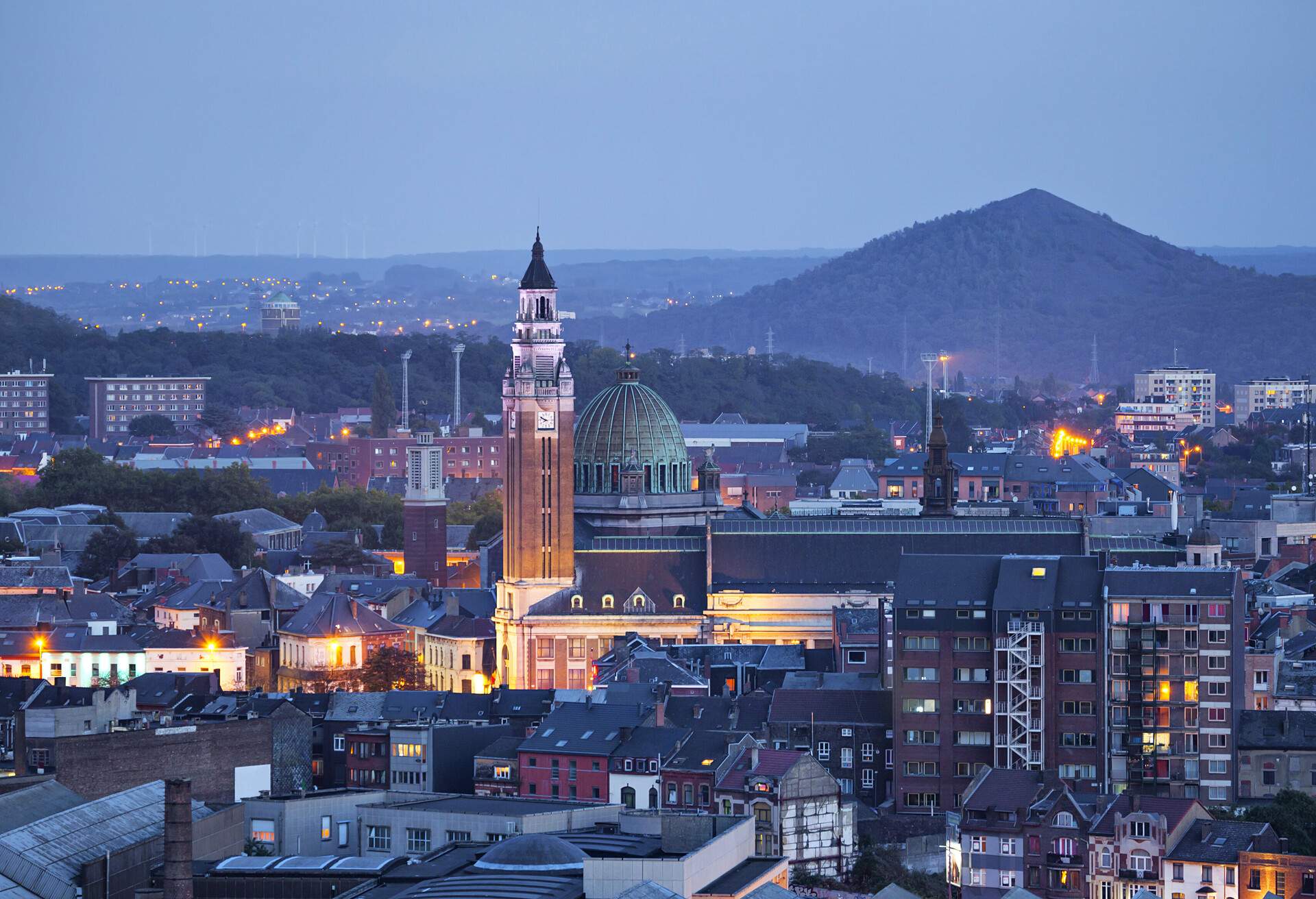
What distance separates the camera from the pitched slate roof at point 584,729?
90.4m

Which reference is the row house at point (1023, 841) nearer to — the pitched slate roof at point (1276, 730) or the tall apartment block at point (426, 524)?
the pitched slate roof at point (1276, 730)

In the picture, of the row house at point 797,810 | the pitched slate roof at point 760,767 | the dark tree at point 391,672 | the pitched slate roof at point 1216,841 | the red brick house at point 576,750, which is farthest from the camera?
the dark tree at point 391,672

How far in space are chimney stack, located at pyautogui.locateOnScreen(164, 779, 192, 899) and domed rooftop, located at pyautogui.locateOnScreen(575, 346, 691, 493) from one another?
57583 millimetres

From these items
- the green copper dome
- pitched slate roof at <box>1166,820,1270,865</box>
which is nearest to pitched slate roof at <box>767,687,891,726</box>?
pitched slate roof at <box>1166,820,1270,865</box>

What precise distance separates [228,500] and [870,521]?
74.0 meters

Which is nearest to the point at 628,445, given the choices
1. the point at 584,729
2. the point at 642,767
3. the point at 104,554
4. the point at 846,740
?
the point at 584,729

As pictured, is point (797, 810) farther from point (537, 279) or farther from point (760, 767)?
point (537, 279)

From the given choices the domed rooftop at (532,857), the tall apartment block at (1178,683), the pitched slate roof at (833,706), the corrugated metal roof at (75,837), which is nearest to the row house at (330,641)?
the pitched slate roof at (833,706)

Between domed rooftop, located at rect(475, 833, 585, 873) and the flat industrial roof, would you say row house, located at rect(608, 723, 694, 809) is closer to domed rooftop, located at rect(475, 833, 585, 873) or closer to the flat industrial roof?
the flat industrial roof

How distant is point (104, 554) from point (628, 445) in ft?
134

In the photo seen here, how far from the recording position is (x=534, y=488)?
392 ft

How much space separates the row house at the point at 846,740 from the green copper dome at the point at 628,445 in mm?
33442

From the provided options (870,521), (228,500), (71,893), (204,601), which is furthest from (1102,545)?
(228,500)

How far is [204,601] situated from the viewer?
436 feet
